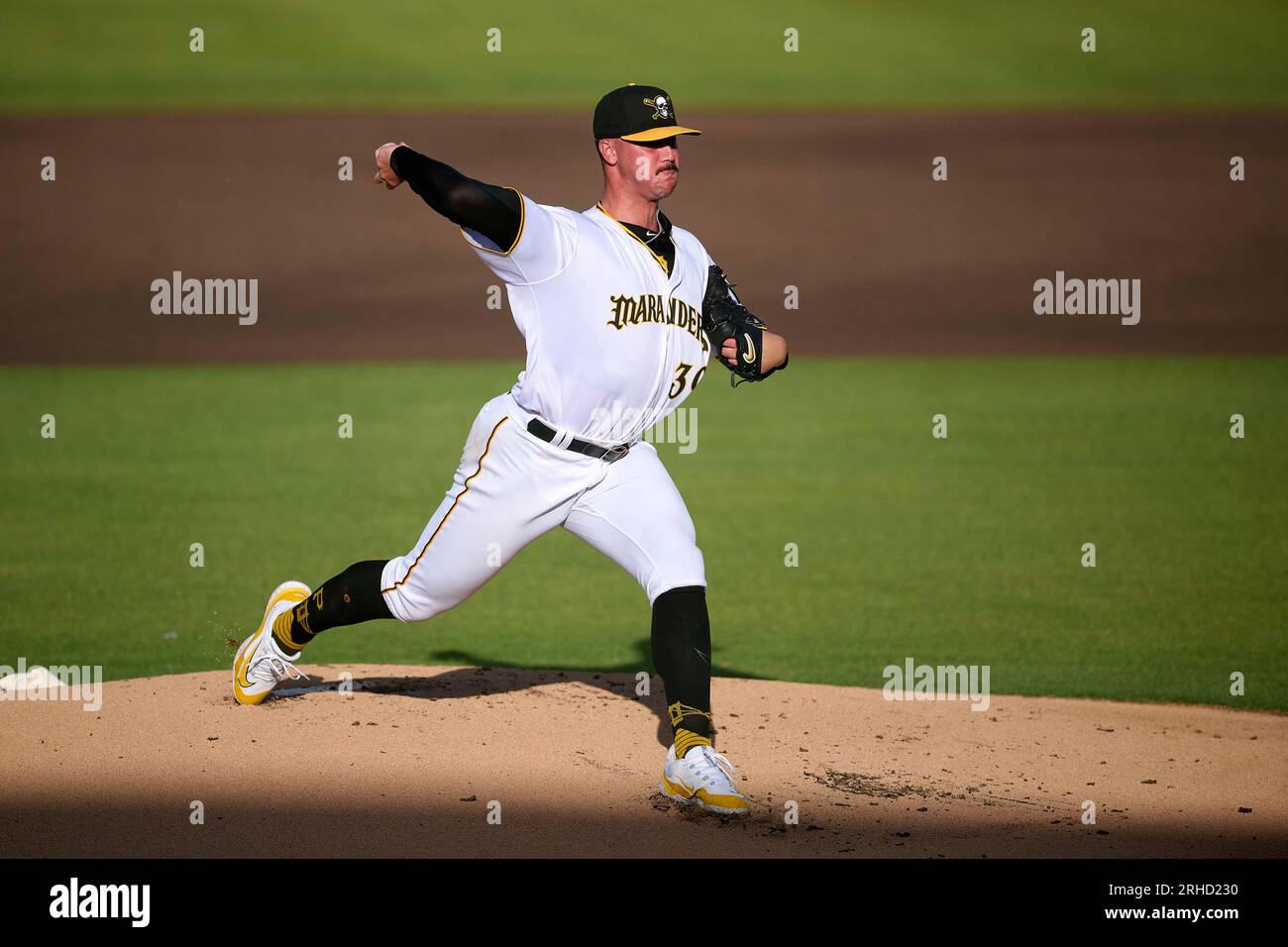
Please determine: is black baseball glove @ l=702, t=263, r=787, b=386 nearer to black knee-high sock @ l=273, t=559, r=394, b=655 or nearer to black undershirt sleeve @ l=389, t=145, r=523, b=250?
black undershirt sleeve @ l=389, t=145, r=523, b=250

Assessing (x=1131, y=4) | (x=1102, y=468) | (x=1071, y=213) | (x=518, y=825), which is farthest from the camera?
(x=1131, y=4)

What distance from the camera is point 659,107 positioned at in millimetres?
5086

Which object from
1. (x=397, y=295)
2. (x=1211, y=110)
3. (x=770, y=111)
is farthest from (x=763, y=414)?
(x=1211, y=110)

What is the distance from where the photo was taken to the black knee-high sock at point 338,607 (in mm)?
A: 5449

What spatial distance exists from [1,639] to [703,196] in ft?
55.1

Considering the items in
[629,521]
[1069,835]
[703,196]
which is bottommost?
[1069,835]

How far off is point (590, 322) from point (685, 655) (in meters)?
1.12

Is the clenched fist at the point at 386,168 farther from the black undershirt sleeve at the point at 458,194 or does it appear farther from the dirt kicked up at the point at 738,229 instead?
the dirt kicked up at the point at 738,229

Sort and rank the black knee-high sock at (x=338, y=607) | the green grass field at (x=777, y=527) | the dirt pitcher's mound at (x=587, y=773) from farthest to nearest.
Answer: the green grass field at (x=777, y=527), the black knee-high sock at (x=338, y=607), the dirt pitcher's mound at (x=587, y=773)

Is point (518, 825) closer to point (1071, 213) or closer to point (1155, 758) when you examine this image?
point (1155, 758)

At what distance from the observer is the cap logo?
5061 millimetres

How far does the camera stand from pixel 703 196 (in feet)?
76.2

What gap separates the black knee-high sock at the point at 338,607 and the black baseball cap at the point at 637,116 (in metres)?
1.72

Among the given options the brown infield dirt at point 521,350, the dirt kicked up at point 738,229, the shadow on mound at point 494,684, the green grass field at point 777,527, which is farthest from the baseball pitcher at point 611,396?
the dirt kicked up at point 738,229
